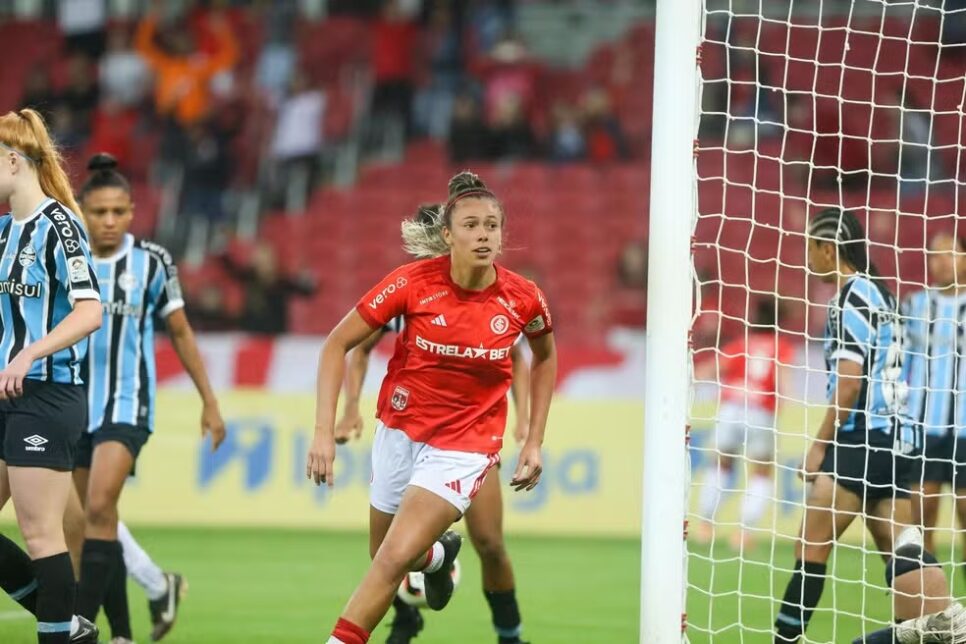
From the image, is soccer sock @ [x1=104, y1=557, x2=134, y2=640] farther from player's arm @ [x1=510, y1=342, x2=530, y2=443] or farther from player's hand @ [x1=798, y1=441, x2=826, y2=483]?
player's hand @ [x1=798, y1=441, x2=826, y2=483]

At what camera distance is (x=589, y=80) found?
18797 millimetres

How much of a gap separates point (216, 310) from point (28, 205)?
9.96 meters

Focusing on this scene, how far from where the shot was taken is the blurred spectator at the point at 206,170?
17359 mm

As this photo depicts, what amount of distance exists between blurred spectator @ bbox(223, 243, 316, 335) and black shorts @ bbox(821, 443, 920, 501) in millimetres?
9831

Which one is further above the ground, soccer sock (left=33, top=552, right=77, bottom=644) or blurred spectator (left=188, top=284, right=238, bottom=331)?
blurred spectator (left=188, top=284, right=238, bottom=331)

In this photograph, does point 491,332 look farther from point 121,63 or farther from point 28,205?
point 121,63

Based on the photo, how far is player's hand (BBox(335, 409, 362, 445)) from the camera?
685 centimetres

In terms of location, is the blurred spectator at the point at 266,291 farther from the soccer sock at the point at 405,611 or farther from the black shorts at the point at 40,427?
the black shorts at the point at 40,427

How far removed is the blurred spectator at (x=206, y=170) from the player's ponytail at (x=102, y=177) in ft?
34.9

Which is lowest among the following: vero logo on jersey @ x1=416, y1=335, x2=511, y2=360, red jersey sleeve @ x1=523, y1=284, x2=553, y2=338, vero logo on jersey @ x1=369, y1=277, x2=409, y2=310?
vero logo on jersey @ x1=416, y1=335, x2=511, y2=360

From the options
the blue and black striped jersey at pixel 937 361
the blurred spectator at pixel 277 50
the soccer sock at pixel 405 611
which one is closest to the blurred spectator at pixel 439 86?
the blurred spectator at pixel 277 50

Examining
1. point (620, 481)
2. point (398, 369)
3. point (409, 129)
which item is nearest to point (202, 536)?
point (620, 481)

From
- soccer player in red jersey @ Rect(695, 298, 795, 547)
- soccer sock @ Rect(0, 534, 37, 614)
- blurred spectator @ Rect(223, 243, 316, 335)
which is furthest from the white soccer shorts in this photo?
soccer sock @ Rect(0, 534, 37, 614)

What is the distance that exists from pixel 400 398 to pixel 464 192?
2.87 ft
